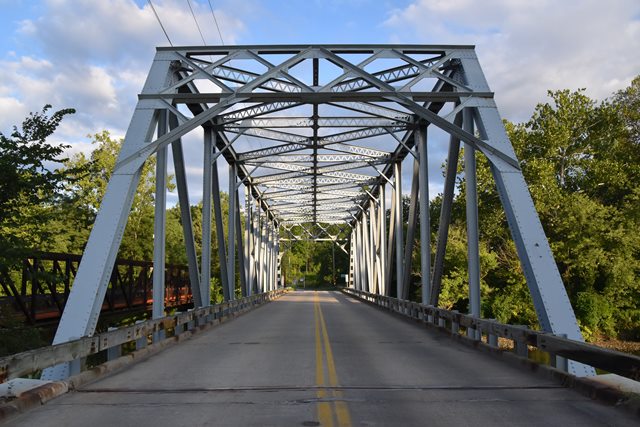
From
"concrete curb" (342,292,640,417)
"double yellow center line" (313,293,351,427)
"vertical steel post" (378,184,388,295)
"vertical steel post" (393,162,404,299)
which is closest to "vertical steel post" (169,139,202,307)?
"double yellow center line" (313,293,351,427)

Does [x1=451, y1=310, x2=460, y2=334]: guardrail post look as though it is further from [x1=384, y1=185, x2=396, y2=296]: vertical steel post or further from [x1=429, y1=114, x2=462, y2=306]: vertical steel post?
[x1=384, y1=185, x2=396, y2=296]: vertical steel post

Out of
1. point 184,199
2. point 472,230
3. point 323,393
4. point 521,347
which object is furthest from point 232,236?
point 323,393

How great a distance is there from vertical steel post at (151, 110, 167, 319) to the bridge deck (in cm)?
164

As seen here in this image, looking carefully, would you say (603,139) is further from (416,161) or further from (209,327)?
(209,327)

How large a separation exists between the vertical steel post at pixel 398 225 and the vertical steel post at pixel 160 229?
12.8 metres

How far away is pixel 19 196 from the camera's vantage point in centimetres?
1252

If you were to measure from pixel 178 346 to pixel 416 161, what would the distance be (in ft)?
39.1

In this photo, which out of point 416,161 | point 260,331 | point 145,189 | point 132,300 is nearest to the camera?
point 260,331

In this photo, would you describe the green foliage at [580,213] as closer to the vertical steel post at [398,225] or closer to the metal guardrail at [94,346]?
the vertical steel post at [398,225]

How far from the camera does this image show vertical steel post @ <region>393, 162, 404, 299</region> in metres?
24.7

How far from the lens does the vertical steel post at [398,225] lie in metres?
24.7

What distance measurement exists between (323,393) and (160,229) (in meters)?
7.25

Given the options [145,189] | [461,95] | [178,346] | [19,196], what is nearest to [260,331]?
[178,346]

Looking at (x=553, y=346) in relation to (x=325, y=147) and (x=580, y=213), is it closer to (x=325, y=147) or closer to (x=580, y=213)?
(x=325, y=147)
